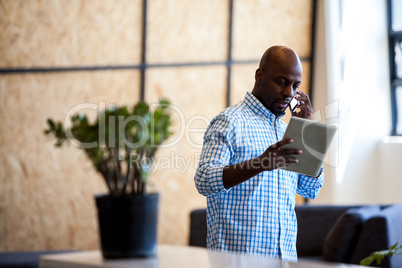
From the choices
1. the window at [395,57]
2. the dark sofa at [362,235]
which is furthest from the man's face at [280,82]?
the window at [395,57]

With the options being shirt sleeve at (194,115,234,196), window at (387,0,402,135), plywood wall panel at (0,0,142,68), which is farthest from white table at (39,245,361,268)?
plywood wall panel at (0,0,142,68)

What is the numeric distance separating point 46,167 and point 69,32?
1.22 metres

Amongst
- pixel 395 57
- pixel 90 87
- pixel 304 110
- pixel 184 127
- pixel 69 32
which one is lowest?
pixel 304 110

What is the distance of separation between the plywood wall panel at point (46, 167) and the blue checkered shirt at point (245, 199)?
3471 mm

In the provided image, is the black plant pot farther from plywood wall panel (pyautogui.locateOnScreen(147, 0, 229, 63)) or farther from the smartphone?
plywood wall panel (pyautogui.locateOnScreen(147, 0, 229, 63))

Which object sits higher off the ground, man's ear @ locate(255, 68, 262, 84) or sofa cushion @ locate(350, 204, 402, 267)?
man's ear @ locate(255, 68, 262, 84)

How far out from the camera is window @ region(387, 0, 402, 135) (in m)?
4.57

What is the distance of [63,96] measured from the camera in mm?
5172

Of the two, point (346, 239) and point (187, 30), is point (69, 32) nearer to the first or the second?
point (187, 30)

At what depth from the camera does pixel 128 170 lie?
4.27ft

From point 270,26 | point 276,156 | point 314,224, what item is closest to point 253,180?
point 276,156

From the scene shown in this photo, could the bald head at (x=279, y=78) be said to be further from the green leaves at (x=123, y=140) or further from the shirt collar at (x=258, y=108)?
the green leaves at (x=123, y=140)

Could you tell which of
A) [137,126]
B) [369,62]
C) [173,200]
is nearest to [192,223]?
[173,200]

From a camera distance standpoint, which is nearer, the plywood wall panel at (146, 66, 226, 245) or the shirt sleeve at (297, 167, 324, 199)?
the shirt sleeve at (297, 167, 324, 199)
